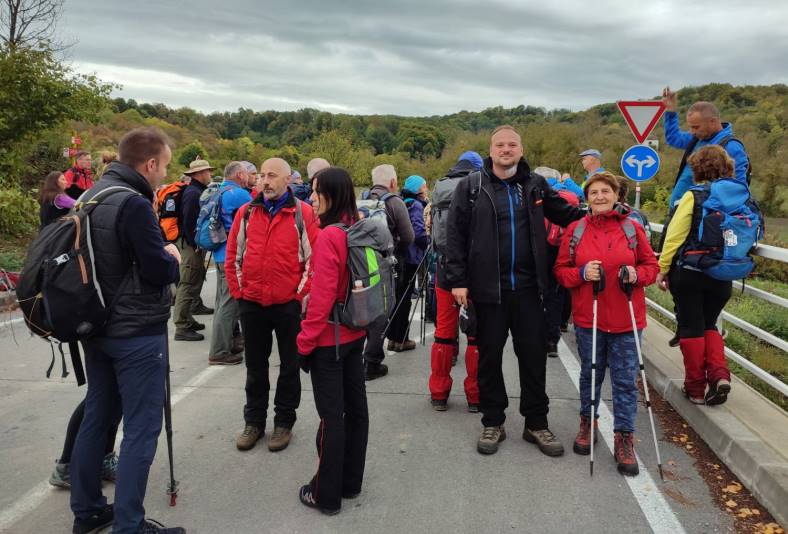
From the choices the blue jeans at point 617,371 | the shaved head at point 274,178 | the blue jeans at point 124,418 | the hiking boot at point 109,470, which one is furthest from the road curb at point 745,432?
the hiking boot at point 109,470

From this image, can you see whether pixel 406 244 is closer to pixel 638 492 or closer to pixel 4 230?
pixel 638 492

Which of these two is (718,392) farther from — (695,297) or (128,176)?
(128,176)

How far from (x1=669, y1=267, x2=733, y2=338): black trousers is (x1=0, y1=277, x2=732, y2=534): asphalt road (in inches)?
34.1

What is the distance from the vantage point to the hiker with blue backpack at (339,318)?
121 inches

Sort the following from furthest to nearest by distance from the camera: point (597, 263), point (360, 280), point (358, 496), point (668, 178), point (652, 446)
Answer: point (668, 178), point (652, 446), point (597, 263), point (358, 496), point (360, 280)

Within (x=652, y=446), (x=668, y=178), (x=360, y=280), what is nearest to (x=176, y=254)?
(x=360, y=280)

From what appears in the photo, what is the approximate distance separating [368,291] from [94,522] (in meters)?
1.87

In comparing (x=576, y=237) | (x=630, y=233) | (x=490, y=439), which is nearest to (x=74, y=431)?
(x=490, y=439)

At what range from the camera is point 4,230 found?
10.9 meters

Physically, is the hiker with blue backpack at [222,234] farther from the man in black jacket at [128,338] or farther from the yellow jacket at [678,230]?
the yellow jacket at [678,230]

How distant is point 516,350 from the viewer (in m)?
4.00

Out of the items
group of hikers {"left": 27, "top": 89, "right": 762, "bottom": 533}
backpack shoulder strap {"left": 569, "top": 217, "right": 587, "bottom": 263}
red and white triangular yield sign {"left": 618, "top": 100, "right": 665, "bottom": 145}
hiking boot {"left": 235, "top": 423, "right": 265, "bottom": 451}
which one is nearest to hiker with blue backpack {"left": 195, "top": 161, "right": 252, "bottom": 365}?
group of hikers {"left": 27, "top": 89, "right": 762, "bottom": 533}

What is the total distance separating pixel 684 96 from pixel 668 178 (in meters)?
62.5

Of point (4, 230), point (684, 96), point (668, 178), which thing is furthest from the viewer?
point (684, 96)
